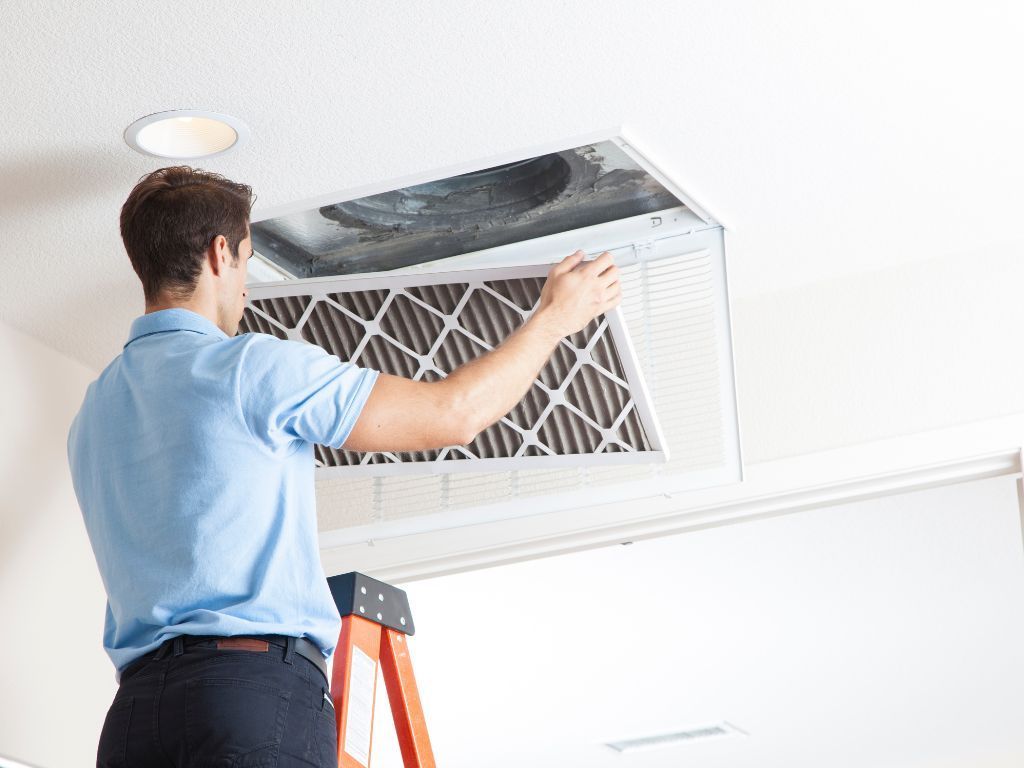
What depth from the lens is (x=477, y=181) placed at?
1.85m

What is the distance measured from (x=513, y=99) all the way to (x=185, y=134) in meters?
0.46

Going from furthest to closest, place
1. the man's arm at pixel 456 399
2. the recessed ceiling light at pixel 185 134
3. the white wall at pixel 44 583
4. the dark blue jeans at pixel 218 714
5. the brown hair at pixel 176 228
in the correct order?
the white wall at pixel 44 583 → the recessed ceiling light at pixel 185 134 → the brown hair at pixel 176 228 → the man's arm at pixel 456 399 → the dark blue jeans at pixel 218 714

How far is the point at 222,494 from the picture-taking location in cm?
120

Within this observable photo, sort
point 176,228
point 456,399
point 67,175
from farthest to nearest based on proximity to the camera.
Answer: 1. point 67,175
2. point 176,228
3. point 456,399

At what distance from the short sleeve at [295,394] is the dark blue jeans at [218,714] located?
8.5 inches

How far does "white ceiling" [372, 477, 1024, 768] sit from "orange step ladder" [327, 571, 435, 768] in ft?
4.91

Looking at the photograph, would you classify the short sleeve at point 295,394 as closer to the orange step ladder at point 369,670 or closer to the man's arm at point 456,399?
the man's arm at point 456,399

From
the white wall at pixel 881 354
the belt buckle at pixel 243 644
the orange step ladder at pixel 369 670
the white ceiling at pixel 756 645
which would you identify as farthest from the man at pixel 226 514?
the white ceiling at pixel 756 645

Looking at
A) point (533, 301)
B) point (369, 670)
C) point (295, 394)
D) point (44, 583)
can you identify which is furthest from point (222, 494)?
point (44, 583)

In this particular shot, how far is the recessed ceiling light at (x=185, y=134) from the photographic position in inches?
64.0

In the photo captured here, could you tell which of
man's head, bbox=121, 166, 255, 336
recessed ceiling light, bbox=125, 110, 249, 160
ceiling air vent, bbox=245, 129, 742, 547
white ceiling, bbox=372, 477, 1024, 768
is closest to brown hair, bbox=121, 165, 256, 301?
man's head, bbox=121, 166, 255, 336

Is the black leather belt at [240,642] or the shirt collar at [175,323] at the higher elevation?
the shirt collar at [175,323]

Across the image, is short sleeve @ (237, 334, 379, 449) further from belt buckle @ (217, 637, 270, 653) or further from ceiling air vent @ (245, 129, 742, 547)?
ceiling air vent @ (245, 129, 742, 547)

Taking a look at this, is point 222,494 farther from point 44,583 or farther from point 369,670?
point 44,583
